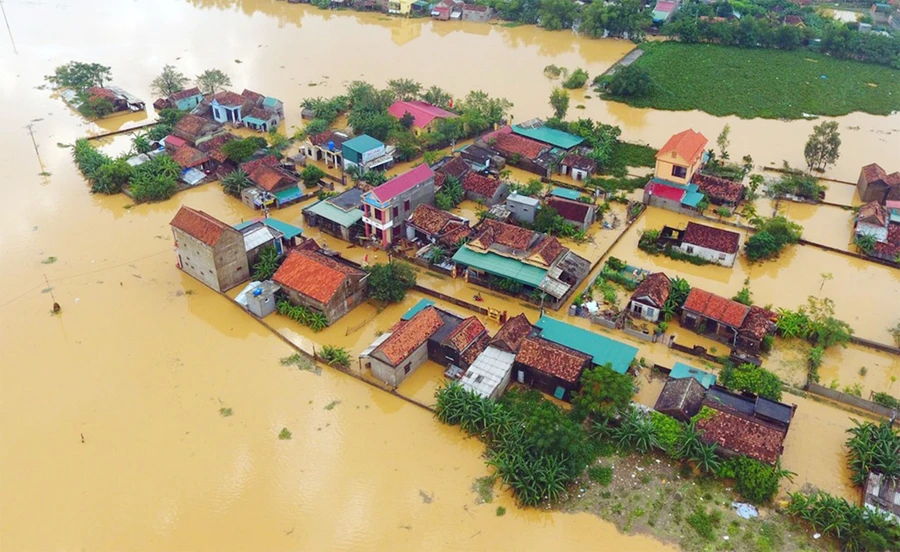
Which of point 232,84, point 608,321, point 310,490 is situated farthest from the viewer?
point 232,84

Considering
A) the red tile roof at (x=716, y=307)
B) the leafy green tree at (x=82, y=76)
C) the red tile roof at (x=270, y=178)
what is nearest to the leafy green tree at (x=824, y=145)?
the red tile roof at (x=716, y=307)

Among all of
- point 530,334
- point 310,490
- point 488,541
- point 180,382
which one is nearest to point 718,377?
point 530,334

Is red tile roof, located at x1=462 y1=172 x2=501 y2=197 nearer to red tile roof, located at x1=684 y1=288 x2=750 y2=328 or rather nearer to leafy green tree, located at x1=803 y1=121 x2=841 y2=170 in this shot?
red tile roof, located at x1=684 y1=288 x2=750 y2=328

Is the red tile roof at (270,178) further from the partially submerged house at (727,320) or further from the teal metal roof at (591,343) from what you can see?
the partially submerged house at (727,320)

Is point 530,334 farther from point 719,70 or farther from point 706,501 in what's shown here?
point 719,70

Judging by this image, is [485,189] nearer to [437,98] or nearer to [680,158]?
[680,158]

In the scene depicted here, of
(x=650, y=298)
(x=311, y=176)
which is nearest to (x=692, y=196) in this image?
(x=650, y=298)
